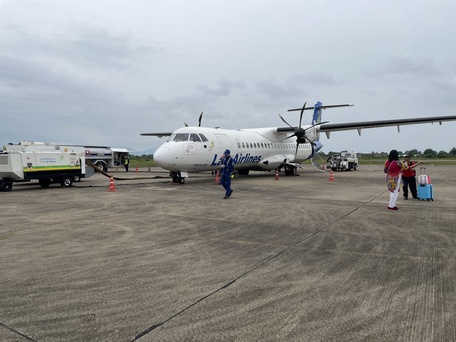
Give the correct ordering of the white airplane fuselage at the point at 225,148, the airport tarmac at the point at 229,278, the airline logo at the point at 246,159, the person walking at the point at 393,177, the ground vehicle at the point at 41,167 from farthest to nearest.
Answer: the airline logo at the point at 246,159
the white airplane fuselage at the point at 225,148
the ground vehicle at the point at 41,167
the person walking at the point at 393,177
the airport tarmac at the point at 229,278

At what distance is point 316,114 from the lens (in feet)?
92.2

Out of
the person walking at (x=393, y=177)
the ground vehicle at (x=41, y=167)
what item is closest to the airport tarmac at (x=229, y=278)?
the person walking at (x=393, y=177)

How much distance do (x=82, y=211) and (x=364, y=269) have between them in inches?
306

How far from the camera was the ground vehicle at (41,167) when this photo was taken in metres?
14.8

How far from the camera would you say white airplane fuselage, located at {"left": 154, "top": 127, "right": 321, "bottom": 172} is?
54.3 feet

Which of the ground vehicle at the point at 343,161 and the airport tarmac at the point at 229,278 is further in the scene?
the ground vehicle at the point at 343,161

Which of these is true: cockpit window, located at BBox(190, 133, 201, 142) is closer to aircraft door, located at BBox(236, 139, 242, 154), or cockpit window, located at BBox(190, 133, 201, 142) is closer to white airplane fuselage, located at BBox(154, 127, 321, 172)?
white airplane fuselage, located at BBox(154, 127, 321, 172)

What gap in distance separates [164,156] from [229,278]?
12336mm

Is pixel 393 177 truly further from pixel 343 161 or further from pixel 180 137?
pixel 343 161

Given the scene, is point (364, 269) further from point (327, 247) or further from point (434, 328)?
point (434, 328)

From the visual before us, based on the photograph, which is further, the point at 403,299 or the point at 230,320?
the point at 403,299

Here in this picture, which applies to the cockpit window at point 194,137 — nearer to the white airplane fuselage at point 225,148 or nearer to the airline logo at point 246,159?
the white airplane fuselage at point 225,148

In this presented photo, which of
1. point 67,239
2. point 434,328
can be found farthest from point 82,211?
point 434,328

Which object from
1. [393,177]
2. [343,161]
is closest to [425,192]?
[393,177]
